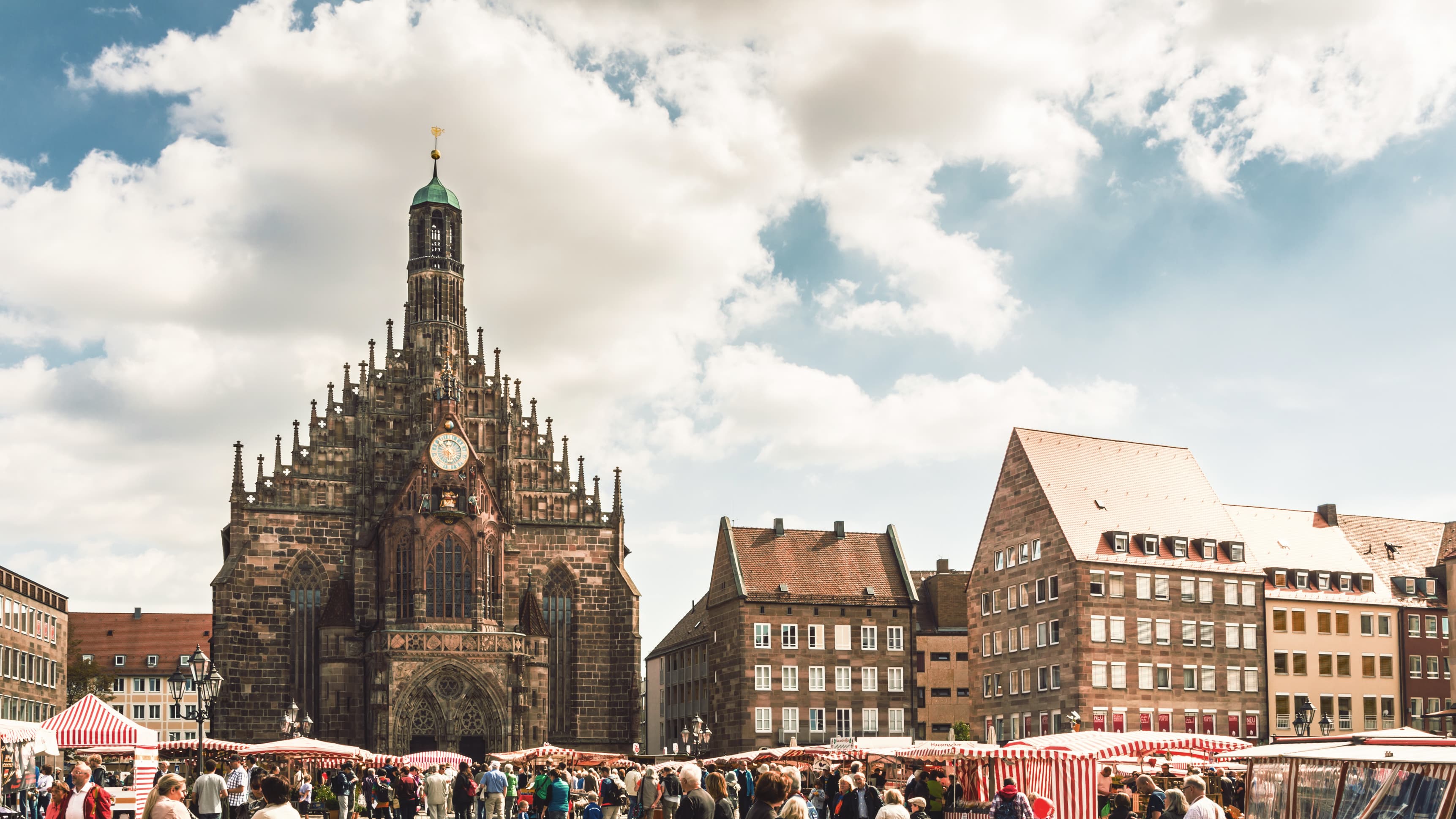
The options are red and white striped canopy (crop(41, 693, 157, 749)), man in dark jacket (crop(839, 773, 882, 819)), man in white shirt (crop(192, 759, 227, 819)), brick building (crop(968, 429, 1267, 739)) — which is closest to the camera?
man in dark jacket (crop(839, 773, 882, 819))

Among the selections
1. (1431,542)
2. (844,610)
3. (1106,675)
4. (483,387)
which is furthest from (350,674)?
(1431,542)

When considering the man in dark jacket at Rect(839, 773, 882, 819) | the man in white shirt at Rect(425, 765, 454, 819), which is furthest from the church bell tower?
the man in dark jacket at Rect(839, 773, 882, 819)

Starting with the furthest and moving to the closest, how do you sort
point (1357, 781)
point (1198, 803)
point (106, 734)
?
point (106, 734) < point (1198, 803) < point (1357, 781)

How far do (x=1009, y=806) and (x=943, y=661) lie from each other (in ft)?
203

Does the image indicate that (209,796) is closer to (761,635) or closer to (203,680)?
(203,680)

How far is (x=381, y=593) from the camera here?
65.0 m

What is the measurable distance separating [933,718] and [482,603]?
28.4 meters

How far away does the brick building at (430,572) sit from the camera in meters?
62.7

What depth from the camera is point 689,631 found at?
84.0 meters

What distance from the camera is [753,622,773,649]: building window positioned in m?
70.9

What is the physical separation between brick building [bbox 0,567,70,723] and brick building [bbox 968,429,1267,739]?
4303 centimetres

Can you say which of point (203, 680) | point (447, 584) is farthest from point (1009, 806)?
point (447, 584)

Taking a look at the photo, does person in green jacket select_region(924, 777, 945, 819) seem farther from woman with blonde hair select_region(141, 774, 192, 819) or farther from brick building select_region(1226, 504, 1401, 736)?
brick building select_region(1226, 504, 1401, 736)

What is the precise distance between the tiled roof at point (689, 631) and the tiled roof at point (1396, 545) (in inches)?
1194
